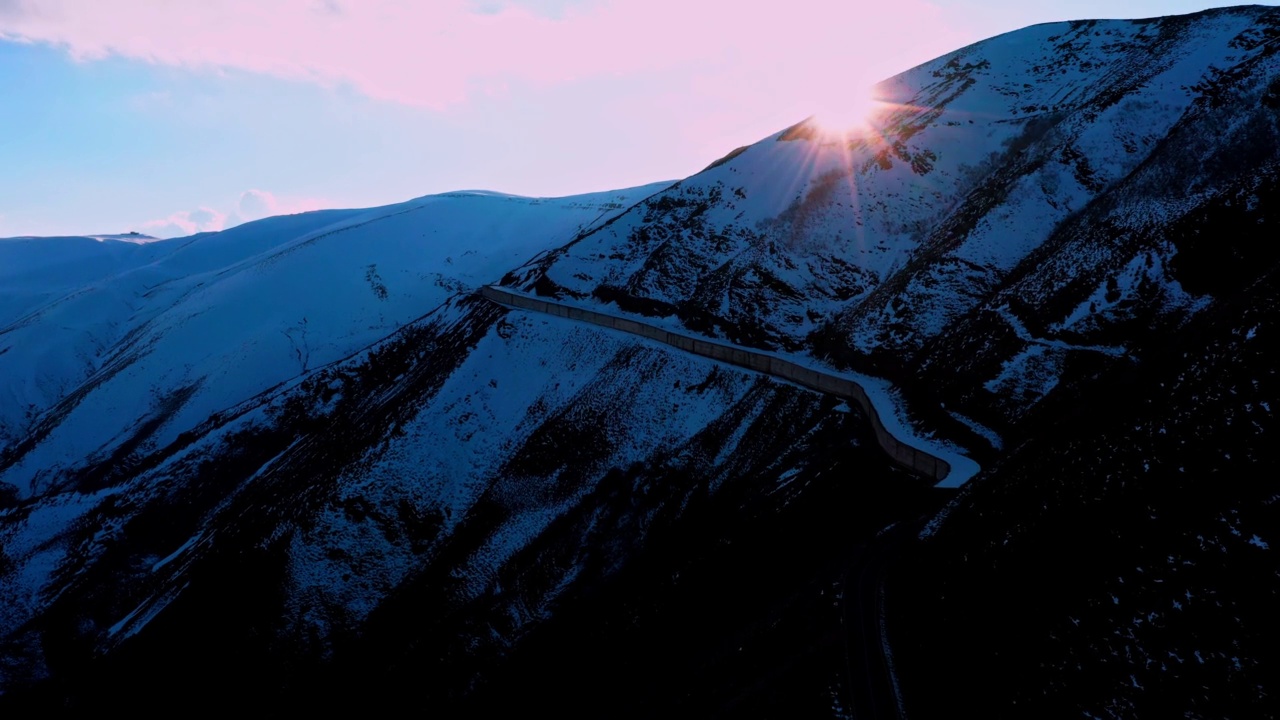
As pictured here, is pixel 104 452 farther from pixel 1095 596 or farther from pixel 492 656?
pixel 1095 596

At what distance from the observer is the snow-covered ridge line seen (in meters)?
30.2

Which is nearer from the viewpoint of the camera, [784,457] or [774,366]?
[784,457]

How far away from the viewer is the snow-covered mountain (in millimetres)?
19406

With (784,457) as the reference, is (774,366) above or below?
above

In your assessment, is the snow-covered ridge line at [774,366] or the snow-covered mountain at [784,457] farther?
the snow-covered ridge line at [774,366]

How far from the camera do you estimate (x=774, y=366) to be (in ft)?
139

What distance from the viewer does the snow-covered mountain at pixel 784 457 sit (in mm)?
19406

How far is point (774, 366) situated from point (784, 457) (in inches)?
321

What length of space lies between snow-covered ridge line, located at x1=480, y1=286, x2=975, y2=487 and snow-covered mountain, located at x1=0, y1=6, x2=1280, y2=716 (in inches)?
36.8

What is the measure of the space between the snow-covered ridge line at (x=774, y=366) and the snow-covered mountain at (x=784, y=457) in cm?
93

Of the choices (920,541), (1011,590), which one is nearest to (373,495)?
(920,541)

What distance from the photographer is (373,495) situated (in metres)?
43.2

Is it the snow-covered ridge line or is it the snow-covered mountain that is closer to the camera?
the snow-covered mountain

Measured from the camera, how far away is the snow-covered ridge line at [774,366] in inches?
1187
